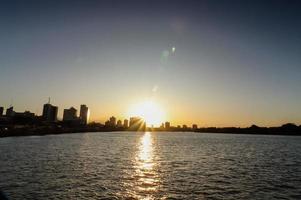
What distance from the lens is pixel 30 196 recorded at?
32562mm

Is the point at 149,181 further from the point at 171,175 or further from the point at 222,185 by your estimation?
the point at 222,185

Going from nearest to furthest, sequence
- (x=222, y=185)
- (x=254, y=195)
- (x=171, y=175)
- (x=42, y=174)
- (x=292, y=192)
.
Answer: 1. (x=254, y=195)
2. (x=292, y=192)
3. (x=222, y=185)
4. (x=42, y=174)
5. (x=171, y=175)

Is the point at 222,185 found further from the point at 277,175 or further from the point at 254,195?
the point at 277,175

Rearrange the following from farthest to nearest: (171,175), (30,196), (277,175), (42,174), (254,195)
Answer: (277,175) → (171,175) → (42,174) → (254,195) → (30,196)

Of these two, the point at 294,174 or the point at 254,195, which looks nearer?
the point at 254,195

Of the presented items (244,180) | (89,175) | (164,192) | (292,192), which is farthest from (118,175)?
(292,192)

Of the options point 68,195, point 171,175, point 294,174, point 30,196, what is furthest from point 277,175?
point 30,196

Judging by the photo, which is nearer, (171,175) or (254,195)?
(254,195)

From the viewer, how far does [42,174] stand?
46781 millimetres

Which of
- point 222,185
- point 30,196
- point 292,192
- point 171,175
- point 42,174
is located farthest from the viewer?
point 171,175

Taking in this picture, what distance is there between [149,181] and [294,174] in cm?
2965

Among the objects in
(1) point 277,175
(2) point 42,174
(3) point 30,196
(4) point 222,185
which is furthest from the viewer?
(1) point 277,175

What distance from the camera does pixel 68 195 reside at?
111 feet

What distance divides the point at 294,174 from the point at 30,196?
154 ft
